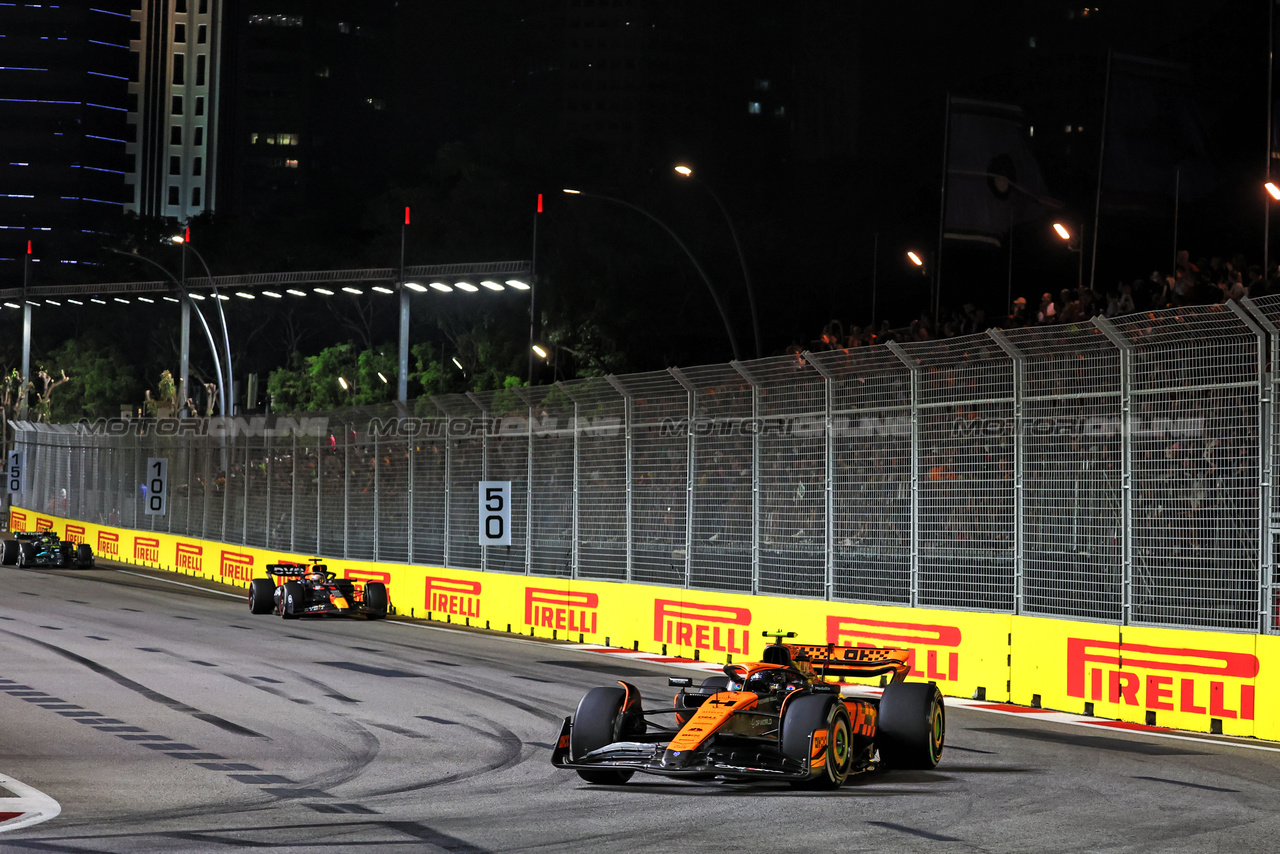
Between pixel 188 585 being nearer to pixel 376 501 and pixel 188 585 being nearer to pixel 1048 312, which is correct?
pixel 376 501

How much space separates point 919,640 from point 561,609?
23.2ft

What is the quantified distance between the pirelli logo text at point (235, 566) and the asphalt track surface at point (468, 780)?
15.9 metres

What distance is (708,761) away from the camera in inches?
360

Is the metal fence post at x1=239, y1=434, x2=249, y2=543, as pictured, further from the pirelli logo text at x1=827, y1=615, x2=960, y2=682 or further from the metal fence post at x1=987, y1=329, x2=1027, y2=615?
the metal fence post at x1=987, y1=329, x2=1027, y2=615

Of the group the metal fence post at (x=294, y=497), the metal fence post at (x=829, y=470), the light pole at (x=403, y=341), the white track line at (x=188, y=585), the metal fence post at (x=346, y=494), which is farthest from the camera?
the light pole at (x=403, y=341)

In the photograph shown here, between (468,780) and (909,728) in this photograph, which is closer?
(468,780)

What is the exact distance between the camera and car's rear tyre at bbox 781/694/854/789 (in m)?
9.15

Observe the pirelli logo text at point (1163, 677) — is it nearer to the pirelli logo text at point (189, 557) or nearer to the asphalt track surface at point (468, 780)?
the asphalt track surface at point (468, 780)

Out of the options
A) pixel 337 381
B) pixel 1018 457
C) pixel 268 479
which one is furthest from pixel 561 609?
pixel 337 381

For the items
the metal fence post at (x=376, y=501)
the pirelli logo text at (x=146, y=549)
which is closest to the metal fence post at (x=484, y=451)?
the metal fence post at (x=376, y=501)

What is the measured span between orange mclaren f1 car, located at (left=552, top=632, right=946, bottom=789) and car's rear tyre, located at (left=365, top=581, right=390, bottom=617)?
47.3ft

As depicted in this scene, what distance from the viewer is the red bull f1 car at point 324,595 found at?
2392cm

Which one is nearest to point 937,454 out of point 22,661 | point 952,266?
point 22,661

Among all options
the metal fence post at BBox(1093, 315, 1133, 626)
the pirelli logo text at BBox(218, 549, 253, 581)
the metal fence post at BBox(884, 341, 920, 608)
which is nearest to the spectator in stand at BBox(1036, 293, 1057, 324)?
the metal fence post at BBox(884, 341, 920, 608)
